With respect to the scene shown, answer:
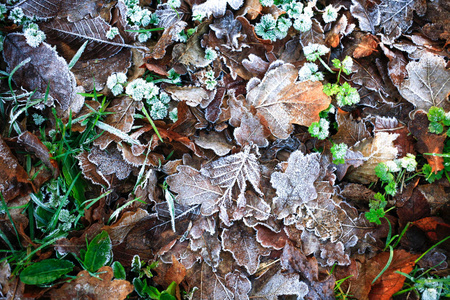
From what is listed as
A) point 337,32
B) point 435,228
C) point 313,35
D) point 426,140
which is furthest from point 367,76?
point 435,228

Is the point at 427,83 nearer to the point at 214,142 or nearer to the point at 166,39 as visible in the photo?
the point at 214,142

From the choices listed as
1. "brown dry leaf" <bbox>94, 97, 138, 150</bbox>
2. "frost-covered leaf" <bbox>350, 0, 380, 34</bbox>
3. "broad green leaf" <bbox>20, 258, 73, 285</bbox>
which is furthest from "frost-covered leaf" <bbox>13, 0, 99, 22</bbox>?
"frost-covered leaf" <bbox>350, 0, 380, 34</bbox>

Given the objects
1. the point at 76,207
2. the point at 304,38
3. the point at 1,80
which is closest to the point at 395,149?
the point at 304,38

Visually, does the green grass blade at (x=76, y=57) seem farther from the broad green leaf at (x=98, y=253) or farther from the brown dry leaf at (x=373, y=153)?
the brown dry leaf at (x=373, y=153)

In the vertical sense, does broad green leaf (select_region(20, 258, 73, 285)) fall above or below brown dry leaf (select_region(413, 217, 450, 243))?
above

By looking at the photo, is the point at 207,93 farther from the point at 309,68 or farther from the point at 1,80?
the point at 1,80

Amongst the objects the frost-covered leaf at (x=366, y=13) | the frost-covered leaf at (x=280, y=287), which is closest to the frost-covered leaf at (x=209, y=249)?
the frost-covered leaf at (x=280, y=287)

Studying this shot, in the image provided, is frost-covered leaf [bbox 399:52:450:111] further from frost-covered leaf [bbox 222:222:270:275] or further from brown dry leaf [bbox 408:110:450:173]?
frost-covered leaf [bbox 222:222:270:275]
